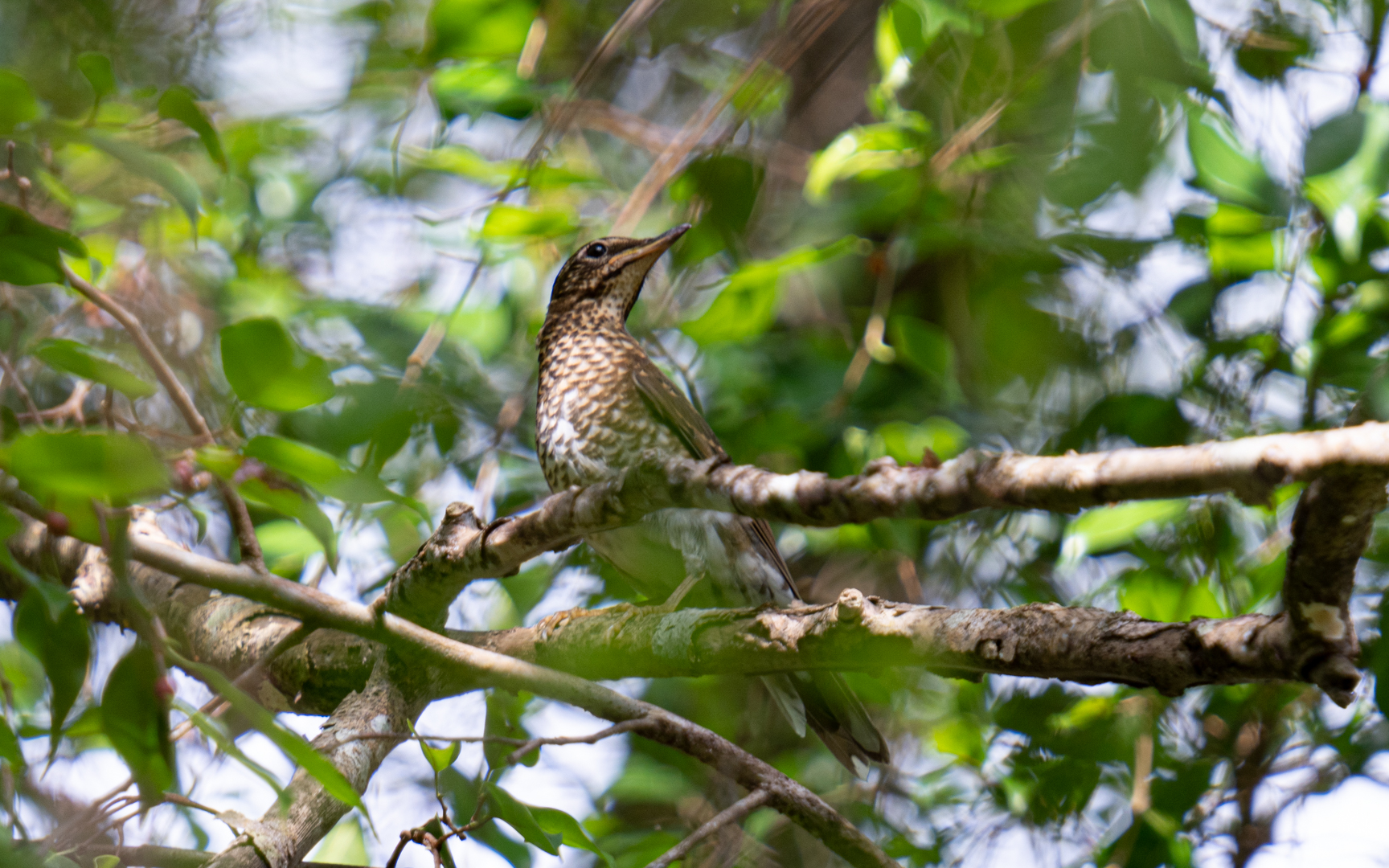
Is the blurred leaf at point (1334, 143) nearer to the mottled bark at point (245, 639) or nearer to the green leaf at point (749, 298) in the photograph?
the green leaf at point (749, 298)

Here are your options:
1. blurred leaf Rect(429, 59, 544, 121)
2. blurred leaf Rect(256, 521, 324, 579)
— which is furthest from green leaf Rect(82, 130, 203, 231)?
blurred leaf Rect(429, 59, 544, 121)

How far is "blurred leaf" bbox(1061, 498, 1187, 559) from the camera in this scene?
2.53m

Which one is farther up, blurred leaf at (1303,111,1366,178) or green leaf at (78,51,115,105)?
green leaf at (78,51,115,105)

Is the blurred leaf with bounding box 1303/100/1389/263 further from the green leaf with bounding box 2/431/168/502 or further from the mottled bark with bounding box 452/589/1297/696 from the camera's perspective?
the green leaf with bounding box 2/431/168/502

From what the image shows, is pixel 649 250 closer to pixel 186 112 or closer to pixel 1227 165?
pixel 1227 165

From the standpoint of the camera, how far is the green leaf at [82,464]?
100 centimetres

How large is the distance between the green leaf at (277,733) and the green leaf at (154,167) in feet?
2.39

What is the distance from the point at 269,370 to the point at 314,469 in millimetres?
143

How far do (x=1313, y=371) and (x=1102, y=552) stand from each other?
820 millimetres

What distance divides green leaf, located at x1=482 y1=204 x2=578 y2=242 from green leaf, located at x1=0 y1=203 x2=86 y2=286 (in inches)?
73.2

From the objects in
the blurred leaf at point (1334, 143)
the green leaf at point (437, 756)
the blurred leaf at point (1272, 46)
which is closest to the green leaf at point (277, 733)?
the green leaf at point (437, 756)

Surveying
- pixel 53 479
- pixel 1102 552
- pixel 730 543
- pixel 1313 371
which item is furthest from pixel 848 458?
pixel 53 479

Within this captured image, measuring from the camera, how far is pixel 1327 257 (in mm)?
2719

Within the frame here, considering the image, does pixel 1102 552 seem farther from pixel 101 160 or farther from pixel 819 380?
pixel 101 160
